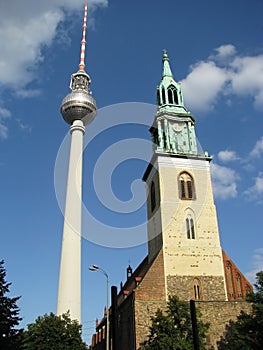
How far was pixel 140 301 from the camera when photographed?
31.0 m

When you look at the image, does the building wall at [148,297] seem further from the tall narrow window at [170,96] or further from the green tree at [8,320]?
the tall narrow window at [170,96]

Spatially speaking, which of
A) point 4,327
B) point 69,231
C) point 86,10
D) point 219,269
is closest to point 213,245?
point 219,269

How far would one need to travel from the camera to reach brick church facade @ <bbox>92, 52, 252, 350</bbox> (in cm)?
3120

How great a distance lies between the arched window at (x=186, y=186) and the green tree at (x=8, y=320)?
19144mm

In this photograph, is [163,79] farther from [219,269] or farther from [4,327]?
[4,327]

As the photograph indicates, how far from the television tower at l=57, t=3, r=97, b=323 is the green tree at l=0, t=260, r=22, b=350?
40.1 feet

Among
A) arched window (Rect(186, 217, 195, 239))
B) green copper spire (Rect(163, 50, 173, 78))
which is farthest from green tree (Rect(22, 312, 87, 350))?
green copper spire (Rect(163, 50, 173, 78))

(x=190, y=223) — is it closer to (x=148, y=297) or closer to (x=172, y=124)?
(x=148, y=297)

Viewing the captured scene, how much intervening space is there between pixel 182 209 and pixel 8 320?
62.6 feet

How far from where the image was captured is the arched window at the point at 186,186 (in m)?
38.0

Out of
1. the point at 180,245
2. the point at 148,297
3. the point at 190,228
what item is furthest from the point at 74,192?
the point at 148,297

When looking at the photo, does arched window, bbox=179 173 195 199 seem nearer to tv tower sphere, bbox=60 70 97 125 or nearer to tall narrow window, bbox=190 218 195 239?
tall narrow window, bbox=190 218 195 239

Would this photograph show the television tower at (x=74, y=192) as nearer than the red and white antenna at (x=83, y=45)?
Yes

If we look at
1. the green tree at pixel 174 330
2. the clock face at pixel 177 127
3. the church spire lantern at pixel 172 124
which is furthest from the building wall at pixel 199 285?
the clock face at pixel 177 127
